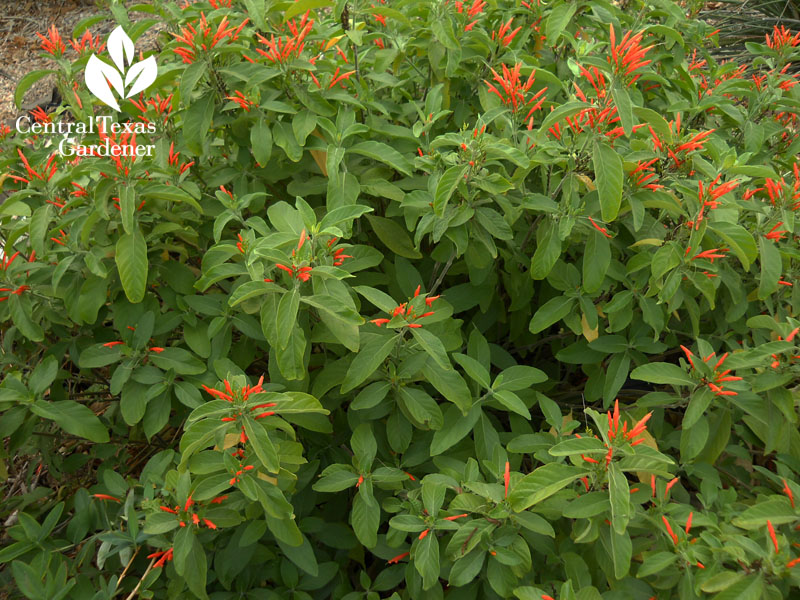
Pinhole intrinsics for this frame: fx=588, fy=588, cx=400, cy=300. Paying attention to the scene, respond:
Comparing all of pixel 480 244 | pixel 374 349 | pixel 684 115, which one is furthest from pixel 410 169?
pixel 684 115

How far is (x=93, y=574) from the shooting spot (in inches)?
63.6

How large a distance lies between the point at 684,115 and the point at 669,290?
938 millimetres

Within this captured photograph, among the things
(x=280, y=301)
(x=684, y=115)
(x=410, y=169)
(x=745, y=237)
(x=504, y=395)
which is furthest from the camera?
(x=684, y=115)

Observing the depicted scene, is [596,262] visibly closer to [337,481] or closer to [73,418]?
[337,481]

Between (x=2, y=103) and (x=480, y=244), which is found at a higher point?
(x=480, y=244)

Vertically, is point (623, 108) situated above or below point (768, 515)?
above

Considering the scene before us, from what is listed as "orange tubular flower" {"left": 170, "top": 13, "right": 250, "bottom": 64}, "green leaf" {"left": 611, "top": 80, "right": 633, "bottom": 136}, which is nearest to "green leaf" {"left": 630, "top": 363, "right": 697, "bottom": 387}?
"green leaf" {"left": 611, "top": 80, "right": 633, "bottom": 136}

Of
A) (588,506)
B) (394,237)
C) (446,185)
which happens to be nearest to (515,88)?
(446,185)

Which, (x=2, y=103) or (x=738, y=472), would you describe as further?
(x=2, y=103)

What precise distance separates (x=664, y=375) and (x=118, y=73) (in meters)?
1.76

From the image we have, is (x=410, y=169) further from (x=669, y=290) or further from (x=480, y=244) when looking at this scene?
(x=669, y=290)

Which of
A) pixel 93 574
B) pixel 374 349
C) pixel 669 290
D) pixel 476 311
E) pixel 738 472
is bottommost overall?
pixel 93 574

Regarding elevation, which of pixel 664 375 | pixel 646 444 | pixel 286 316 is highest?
pixel 286 316

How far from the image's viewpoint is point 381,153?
1564mm
